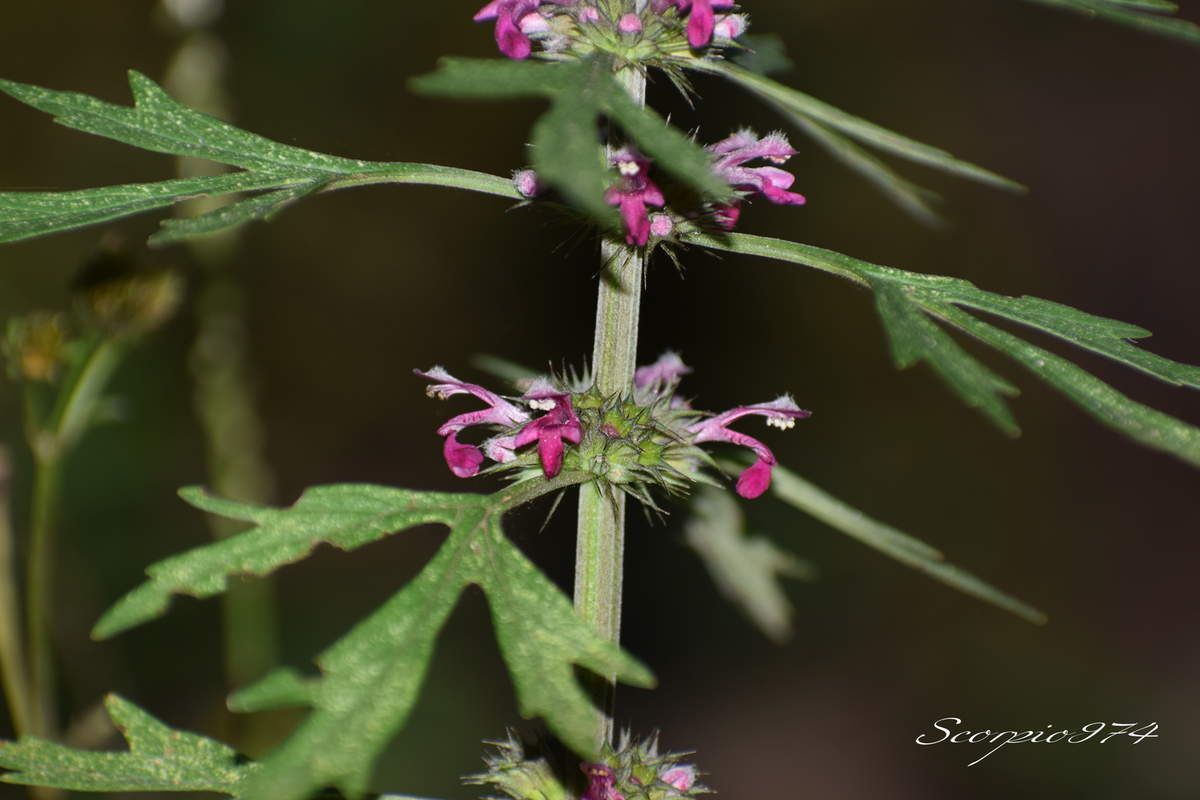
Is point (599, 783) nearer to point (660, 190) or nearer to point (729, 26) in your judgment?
point (660, 190)

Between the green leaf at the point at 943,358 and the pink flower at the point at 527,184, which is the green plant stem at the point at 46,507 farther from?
the green leaf at the point at 943,358

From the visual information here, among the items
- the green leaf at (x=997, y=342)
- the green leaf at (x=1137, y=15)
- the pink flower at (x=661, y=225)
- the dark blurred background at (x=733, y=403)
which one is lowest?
the dark blurred background at (x=733, y=403)

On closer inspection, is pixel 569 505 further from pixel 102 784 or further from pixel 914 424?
pixel 102 784

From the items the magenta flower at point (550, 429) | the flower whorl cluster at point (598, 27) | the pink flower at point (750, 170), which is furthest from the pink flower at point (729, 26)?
the magenta flower at point (550, 429)

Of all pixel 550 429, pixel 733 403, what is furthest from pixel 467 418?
pixel 733 403

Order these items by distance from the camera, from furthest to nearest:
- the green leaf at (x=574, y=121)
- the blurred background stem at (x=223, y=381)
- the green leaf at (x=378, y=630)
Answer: the blurred background stem at (x=223, y=381), the green leaf at (x=378, y=630), the green leaf at (x=574, y=121)

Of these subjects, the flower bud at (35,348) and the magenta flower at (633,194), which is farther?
the flower bud at (35,348)

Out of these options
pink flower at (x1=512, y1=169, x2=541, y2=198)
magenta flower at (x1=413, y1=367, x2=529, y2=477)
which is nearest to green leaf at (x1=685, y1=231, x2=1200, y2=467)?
pink flower at (x1=512, y1=169, x2=541, y2=198)
